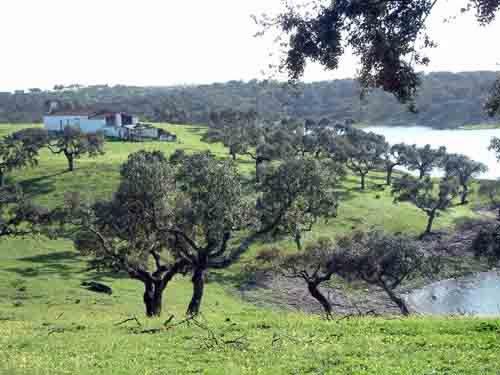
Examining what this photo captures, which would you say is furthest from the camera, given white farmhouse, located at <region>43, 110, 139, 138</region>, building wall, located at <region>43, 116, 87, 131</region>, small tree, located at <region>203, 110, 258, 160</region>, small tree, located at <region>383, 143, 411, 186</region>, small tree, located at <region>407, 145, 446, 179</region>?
building wall, located at <region>43, 116, 87, 131</region>

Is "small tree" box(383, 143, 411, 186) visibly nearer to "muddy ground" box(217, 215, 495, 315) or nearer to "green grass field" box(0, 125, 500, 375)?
"muddy ground" box(217, 215, 495, 315)

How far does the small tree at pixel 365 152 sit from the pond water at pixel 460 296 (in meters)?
40.0

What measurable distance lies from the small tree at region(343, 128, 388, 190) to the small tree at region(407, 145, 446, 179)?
537 cm

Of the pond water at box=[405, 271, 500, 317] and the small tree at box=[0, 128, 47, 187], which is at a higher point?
the small tree at box=[0, 128, 47, 187]

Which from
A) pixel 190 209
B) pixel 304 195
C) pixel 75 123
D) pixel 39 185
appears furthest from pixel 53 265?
pixel 75 123

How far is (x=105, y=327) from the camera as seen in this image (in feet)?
78.7

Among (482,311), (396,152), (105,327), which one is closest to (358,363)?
(105,327)

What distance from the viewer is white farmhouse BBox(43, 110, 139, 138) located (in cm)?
15112

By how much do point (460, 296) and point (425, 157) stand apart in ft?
179

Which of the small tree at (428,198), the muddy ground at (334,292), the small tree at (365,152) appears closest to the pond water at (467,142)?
the small tree at (365,152)

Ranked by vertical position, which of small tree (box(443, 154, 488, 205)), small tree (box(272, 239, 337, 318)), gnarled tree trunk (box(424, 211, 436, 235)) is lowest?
gnarled tree trunk (box(424, 211, 436, 235))

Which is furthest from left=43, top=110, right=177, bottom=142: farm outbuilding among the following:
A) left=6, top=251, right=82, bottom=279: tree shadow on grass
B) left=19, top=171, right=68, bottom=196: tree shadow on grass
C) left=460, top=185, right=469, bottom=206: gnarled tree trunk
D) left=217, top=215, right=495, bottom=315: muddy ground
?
left=217, top=215, right=495, bottom=315: muddy ground

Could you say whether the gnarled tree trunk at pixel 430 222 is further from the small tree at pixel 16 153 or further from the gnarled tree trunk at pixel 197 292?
the small tree at pixel 16 153

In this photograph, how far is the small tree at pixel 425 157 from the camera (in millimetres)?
112625
